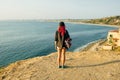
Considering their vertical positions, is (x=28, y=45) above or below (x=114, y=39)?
below

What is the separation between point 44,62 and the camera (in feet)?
43.4

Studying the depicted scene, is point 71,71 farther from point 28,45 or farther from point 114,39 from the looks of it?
point 28,45

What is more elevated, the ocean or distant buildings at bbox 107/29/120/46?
distant buildings at bbox 107/29/120/46

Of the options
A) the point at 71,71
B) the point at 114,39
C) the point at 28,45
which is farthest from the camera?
the point at 28,45

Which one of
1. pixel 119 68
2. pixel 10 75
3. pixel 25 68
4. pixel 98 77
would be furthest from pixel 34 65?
pixel 119 68

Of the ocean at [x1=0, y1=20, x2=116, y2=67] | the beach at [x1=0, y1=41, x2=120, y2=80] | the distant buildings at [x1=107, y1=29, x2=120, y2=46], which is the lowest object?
the ocean at [x1=0, y1=20, x2=116, y2=67]

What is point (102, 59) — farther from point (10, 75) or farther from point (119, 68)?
point (10, 75)

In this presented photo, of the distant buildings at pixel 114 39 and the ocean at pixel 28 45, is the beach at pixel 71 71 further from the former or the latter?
the distant buildings at pixel 114 39

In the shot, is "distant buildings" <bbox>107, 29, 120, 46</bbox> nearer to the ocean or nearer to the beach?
the ocean

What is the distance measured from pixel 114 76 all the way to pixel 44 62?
485 cm

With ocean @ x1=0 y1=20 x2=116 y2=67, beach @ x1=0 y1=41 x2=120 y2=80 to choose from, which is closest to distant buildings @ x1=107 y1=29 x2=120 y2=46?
ocean @ x1=0 y1=20 x2=116 y2=67

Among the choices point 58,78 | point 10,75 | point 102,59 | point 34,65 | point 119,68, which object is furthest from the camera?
point 102,59

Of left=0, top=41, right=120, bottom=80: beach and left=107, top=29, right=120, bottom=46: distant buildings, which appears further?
left=107, top=29, right=120, bottom=46: distant buildings

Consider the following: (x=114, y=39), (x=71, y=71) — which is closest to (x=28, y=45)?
(x=114, y=39)
